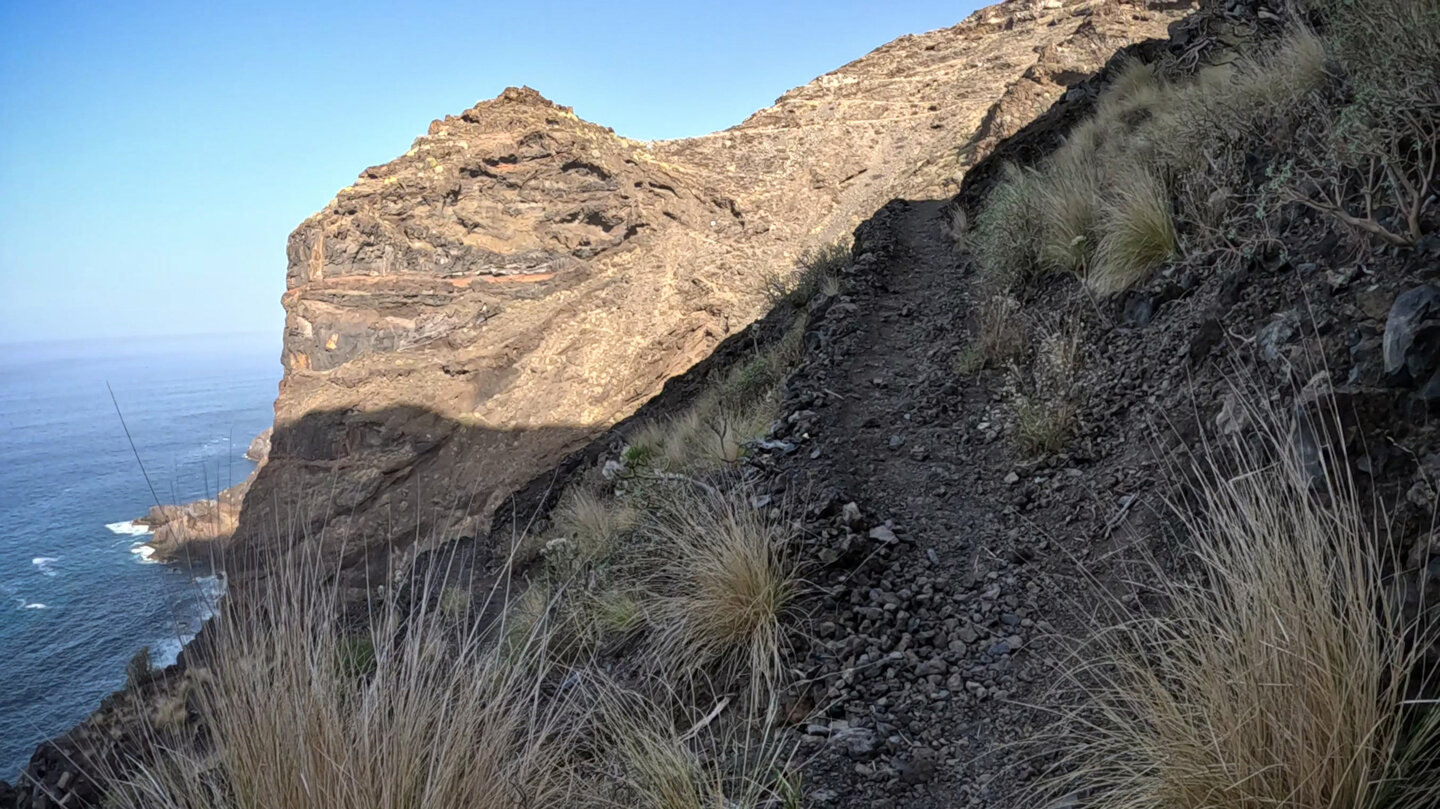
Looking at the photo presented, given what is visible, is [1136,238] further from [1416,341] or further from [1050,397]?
[1416,341]

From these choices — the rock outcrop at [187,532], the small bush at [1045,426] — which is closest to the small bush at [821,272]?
the small bush at [1045,426]

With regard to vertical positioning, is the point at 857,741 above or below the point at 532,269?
below

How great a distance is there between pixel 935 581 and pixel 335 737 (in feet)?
7.82

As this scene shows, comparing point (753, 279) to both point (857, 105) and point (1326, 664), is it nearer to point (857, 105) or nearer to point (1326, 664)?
point (857, 105)

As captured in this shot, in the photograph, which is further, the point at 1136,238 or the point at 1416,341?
the point at 1136,238

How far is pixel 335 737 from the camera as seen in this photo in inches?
65.7

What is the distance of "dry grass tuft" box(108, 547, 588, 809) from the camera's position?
1.65 metres

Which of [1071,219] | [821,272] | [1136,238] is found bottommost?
[1136,238]

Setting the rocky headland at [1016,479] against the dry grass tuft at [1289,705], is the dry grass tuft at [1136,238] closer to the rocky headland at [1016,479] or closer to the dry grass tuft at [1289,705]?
the rocky headland at [1016,479]

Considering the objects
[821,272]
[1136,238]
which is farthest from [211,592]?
[821,272]

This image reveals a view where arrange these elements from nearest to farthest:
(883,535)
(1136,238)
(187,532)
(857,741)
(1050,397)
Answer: (187,532), (857,741), (883,535), (1050,397), (1136,238)

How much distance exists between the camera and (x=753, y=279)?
1880 cm

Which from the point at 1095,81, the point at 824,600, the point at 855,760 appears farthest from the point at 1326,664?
the point at 1095,81

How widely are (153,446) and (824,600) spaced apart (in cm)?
261
